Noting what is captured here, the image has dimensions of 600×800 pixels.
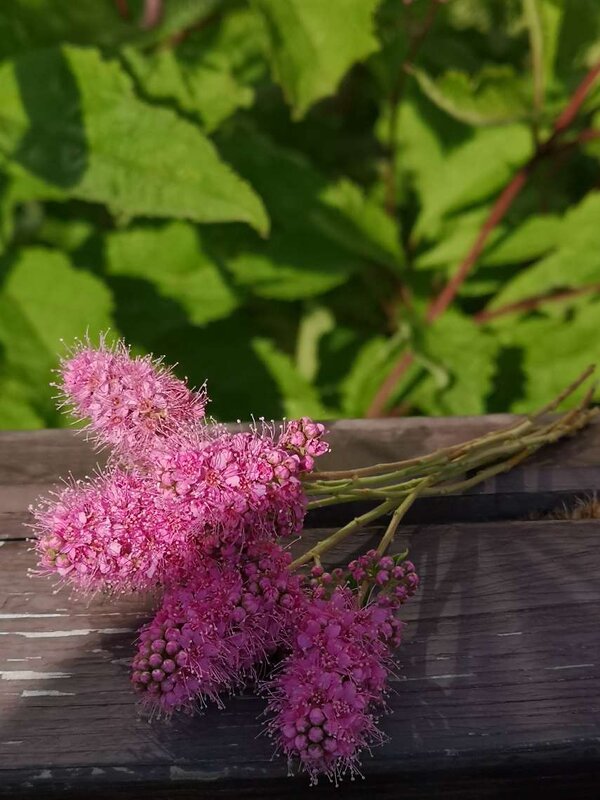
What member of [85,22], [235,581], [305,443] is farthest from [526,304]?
[235,581]

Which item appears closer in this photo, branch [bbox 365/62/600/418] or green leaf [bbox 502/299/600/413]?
branch [bbox 365/62/600/418]

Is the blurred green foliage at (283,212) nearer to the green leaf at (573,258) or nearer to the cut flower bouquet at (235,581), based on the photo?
the green leaf at (573,258)

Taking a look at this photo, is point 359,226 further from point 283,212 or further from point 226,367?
point 226,367

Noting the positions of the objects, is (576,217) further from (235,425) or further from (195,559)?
(195,559)

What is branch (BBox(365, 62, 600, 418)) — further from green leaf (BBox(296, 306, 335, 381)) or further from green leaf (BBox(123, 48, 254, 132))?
green leaf (BBox(123, 48, 254, 132))

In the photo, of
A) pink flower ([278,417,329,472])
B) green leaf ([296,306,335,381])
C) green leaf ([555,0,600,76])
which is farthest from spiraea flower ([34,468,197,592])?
green leaf ([555,0,600,76])

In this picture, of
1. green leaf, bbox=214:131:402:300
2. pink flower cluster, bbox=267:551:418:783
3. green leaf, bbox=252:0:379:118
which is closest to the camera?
pink flower cluster, bbox=267:551:418:783
